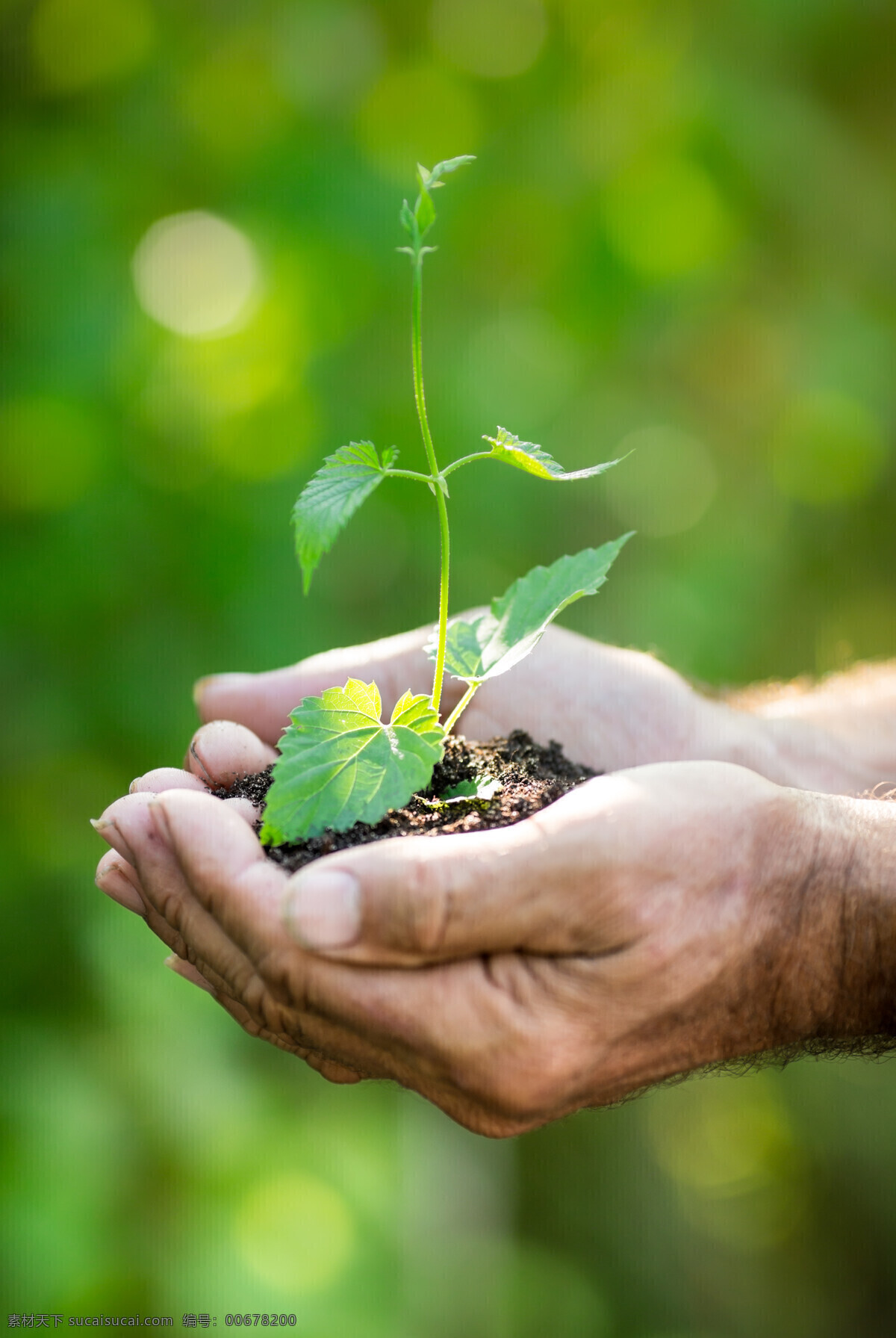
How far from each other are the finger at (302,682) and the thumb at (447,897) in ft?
1.79

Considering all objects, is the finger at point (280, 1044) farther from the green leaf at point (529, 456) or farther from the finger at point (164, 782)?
the green leaf at point (529, 456)

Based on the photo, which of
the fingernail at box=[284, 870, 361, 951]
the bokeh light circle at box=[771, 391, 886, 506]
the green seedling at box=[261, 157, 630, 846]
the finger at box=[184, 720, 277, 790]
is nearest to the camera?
the fingernail at box=[284, 870, 361, 951]

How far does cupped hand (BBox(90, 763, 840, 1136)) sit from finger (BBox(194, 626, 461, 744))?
0.39 metres

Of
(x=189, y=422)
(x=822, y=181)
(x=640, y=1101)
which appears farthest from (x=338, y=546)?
(x=640, y=1101)

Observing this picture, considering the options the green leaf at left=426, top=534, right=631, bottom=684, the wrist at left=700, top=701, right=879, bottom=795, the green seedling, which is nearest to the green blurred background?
the wrist at left=700, top=701, right=879, bottom=795

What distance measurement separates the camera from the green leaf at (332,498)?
0.85m

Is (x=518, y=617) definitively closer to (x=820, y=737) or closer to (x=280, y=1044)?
(x=280, y=1044)

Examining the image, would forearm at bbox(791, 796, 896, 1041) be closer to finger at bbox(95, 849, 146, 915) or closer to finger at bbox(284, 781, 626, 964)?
finger at bbox(284, 781, 626, 964)

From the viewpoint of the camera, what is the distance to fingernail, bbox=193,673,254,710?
53.8 inches

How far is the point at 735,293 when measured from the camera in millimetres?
2615

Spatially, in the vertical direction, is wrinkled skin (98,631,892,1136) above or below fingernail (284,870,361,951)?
below

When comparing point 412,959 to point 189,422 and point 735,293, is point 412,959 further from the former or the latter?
point 735,293

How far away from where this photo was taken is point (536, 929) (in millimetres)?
860

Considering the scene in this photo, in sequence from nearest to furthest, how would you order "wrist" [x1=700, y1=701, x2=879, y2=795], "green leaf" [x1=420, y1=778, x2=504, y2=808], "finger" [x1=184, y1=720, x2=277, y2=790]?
"green leaf" [x1=420, y1=778, x2=504, y2=808] < "finger" [x1=184, y1=720, x2=277, y2=790] < "wrist" [x1=700, y1=701, x2=879, y2=795]
